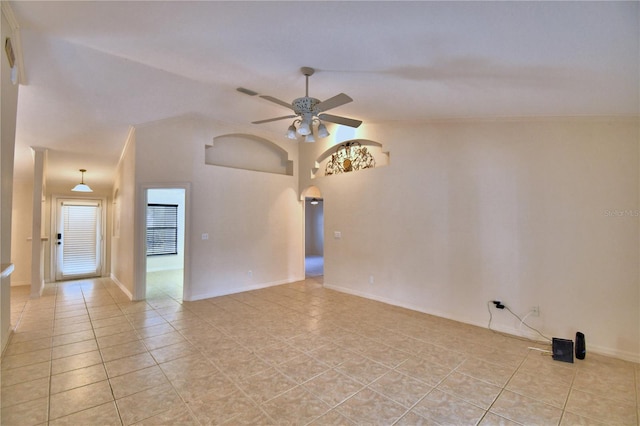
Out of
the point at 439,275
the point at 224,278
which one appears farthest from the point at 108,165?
the point at 439,275

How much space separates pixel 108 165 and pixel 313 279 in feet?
18.0

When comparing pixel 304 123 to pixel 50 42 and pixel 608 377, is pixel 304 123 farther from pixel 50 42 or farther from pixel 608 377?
pixel 608 377

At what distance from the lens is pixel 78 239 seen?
748 centimetres

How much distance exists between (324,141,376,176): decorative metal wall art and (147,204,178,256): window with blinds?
543 centimetres

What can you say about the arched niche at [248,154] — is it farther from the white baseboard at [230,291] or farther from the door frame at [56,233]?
the door frame at [56,233]

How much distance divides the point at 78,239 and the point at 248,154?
5.44 m

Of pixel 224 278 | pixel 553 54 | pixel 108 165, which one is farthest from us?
pixel 108 165

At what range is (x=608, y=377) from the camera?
2598mm

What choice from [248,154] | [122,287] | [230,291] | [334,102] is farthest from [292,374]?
[122,287]

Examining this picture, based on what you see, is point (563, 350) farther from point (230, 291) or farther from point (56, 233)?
point (56, 233)

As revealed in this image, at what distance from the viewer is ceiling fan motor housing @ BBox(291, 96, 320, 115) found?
3.14m

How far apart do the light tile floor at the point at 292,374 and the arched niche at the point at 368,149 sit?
2.65 m

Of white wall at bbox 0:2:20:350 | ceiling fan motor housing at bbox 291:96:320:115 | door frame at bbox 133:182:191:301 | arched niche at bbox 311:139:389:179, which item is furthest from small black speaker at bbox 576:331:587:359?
white wall at bbox 0:2:20:350

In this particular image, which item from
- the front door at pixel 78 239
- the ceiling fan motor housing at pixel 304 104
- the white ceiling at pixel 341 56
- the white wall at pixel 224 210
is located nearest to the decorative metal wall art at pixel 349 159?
the white wall at pixel 224 210
